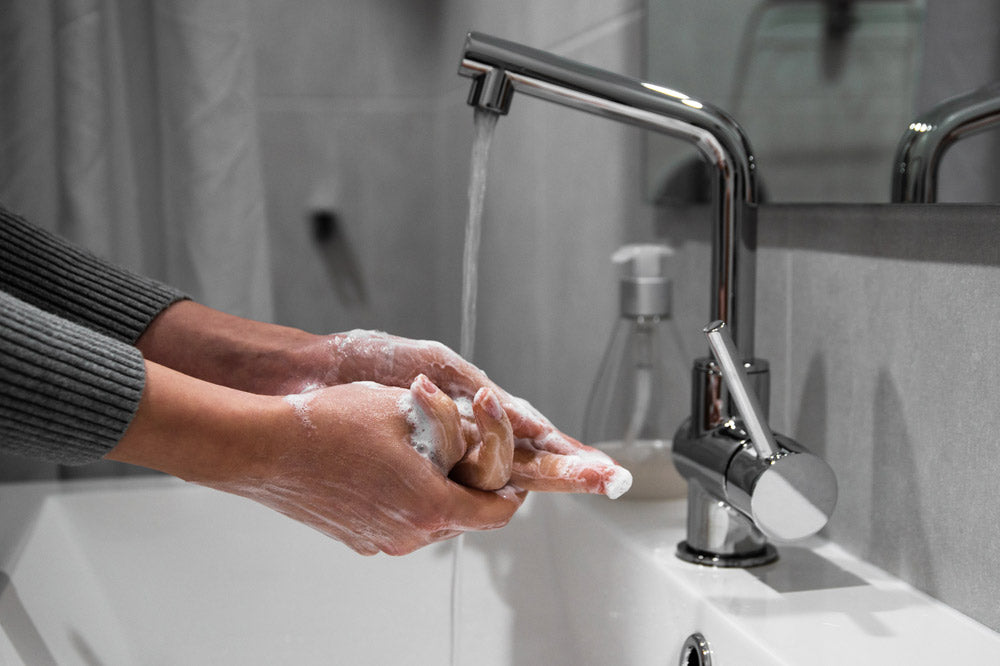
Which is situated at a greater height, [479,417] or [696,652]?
→ [479,417]

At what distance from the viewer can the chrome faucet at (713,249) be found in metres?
0.55

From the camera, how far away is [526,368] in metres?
1.25

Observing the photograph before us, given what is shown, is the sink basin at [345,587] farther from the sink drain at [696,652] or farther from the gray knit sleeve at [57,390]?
the gray knit sleeve at [57,390]

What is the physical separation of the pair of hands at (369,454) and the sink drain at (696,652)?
10cm

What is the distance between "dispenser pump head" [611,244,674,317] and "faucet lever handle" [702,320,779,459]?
155 millimetres

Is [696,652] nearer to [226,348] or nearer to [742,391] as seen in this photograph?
[742,391]

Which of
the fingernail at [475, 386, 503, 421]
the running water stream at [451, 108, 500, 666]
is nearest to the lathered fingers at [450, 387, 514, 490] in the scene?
the fingernail at [475, 386, 503, 421]

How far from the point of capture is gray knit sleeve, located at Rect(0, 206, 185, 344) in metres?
0.64

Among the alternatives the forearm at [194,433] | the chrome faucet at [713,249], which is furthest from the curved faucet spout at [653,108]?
the forearm at [194,433]

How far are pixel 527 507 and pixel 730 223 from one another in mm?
290

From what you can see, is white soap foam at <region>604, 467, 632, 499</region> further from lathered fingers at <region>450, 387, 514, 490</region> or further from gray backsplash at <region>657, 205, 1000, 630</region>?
gray backsplash at <region>657, 205, 1000, 630</region>

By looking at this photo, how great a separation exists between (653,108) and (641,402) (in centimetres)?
24

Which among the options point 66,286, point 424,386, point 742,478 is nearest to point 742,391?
point 742,478

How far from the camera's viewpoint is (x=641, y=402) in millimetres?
729
